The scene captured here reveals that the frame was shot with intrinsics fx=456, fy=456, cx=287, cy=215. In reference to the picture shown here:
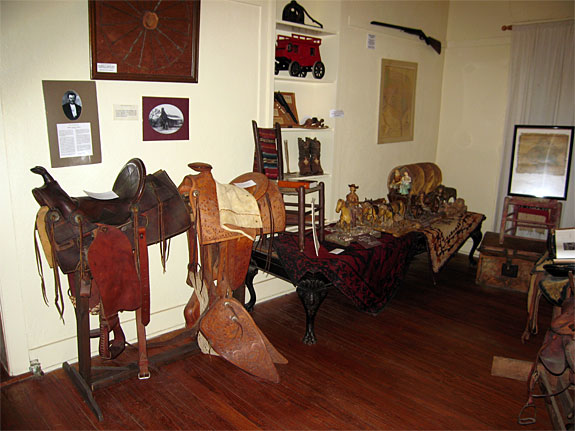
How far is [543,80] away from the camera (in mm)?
4602

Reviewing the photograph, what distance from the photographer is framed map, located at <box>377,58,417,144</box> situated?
4.68m

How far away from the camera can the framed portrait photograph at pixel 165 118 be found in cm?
293

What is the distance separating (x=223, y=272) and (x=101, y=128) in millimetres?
1143

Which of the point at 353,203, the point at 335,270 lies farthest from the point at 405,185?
the point at 335,270

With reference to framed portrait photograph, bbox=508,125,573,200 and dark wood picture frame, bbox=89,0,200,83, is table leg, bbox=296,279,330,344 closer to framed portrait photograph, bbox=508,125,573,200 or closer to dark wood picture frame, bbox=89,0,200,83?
dark wood picture frame, bbox=89,0,200,83

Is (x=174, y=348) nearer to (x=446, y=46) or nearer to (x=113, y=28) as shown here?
(x=113, y=28)

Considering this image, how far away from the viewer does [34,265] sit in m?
2.66

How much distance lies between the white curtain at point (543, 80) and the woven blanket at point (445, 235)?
1.07 meters

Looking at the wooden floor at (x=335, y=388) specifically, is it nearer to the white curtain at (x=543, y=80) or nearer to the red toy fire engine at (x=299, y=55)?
the red toy fire engine at (x=299, y=55)

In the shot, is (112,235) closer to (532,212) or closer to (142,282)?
(142,282)

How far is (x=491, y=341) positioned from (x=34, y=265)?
308 cm

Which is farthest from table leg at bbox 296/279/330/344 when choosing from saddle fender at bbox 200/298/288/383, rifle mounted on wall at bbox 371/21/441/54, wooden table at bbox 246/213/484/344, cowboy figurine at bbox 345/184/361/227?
rifle mounted on wall at bbox 371/21/441/54

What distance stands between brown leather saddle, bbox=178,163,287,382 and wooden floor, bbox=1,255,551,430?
0.17 m

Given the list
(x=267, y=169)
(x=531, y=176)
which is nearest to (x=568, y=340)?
(x=267, y=169)
